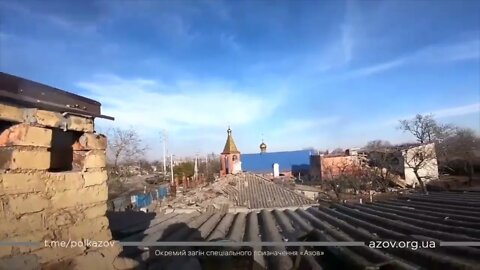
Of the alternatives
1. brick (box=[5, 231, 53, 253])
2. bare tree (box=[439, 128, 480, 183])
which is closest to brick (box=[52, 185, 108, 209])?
brick (box=[5, 231, 53, 253])

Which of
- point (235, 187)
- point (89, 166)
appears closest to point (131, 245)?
point (89, 166)

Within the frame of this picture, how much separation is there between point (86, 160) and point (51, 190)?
52cm

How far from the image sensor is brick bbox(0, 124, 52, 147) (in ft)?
8.83

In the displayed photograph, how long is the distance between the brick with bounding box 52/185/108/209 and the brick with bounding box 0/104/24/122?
0.67m

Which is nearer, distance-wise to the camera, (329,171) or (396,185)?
(396,185)

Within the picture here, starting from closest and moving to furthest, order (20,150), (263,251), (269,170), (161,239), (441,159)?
(20,150), (263,251), (161,239), (441,159), (269,170)

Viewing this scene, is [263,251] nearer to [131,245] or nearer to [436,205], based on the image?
[131,245]

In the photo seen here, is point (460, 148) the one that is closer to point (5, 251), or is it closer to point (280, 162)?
point (280, 162)

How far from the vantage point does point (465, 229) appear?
14.5 feet

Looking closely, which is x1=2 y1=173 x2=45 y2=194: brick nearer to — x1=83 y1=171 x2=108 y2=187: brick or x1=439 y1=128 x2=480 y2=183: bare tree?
x1=83 y1=171 x2=108 y2=187: brick

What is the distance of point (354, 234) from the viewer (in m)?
4.91

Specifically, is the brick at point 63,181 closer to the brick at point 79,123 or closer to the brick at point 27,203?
the brick at point 27,203

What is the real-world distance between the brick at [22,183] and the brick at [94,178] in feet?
1.56

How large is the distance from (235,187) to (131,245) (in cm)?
2234
